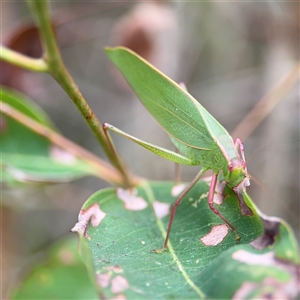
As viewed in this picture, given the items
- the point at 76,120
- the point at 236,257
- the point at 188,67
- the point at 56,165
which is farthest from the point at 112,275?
the point at 76,120

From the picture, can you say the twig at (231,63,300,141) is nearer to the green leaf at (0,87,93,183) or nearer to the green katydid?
the green katydid

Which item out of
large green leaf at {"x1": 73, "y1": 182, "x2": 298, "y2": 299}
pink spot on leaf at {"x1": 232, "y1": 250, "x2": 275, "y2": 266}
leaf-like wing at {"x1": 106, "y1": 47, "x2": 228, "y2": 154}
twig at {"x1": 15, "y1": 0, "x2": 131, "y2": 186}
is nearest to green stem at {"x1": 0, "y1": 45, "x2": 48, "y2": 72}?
twig at {"x1": 15, "y1": 0, "x2": 131, "y2": 186}

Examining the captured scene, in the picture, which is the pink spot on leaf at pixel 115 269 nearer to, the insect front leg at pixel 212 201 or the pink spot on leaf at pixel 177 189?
the insect front leg at pixel 212 201

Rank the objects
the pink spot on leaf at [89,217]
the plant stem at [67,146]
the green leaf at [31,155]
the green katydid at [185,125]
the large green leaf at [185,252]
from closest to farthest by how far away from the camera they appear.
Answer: the large green leaf at [185,252]
the pink spot on leaf at [89,217]
the green katydid at [185,125]
the plant stem at [67,146]
the green leaf at [31,155]

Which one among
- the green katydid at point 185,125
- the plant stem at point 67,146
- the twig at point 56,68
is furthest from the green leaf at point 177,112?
the plant stem at point 67,146

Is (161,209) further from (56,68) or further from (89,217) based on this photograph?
(56,68)

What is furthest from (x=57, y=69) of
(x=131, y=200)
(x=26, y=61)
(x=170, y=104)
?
(x=131, y=200)
